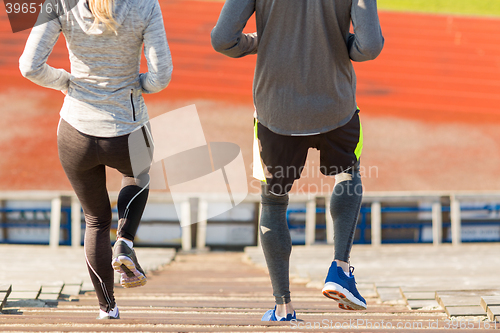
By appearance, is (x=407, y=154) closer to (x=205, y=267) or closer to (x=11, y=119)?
(x=205, y=267)

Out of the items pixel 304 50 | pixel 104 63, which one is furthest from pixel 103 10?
pixel 304 50

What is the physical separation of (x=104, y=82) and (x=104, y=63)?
0.21 feet

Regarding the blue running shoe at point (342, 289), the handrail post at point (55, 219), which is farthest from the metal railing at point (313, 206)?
the blue running shoe at point (342, 289)

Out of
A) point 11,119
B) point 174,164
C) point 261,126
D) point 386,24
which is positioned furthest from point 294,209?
point 386,24

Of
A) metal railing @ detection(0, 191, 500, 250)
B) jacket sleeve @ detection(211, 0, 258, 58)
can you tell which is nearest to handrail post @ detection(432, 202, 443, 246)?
metal railing @ detection(0, 191, 500, 250)

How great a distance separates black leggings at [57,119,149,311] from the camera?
5.91 ft

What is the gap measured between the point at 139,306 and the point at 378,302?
3.71 feet

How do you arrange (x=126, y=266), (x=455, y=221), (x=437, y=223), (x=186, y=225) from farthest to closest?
1. (x=186, y=225)
2. (x=437, y=223)
3. (x=455, y=221)
4. (x=126, y=266)

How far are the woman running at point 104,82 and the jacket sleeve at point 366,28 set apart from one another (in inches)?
25.3

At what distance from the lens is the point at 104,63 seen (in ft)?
5.74

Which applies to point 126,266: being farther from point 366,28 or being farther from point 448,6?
point 448,6

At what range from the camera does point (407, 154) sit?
10258mm

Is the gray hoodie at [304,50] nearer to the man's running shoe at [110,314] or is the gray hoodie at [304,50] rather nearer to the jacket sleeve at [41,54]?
the jacket sleeve at [41,54]

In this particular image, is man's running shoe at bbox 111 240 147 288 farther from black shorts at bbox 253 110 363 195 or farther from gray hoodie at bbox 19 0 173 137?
black shorts at bbox 253 110 363 195
